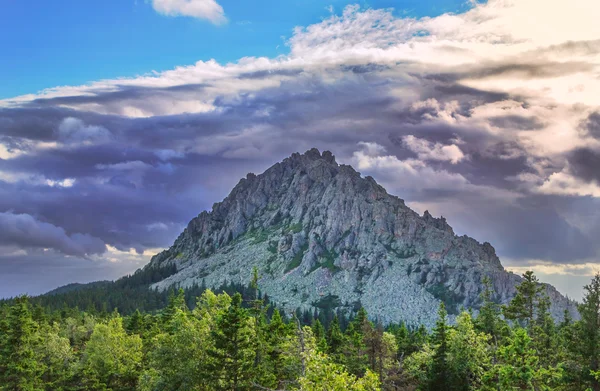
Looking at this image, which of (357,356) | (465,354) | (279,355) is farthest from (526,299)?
(279,355)

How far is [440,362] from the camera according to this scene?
72.9 meters

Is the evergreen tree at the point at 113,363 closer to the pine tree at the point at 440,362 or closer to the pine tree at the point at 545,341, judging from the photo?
the pine tree at the point at 440,362

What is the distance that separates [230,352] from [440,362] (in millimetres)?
30891

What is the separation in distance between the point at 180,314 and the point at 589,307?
164 feet

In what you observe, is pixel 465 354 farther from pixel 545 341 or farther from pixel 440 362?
pixel 545 341

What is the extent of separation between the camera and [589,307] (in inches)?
2297

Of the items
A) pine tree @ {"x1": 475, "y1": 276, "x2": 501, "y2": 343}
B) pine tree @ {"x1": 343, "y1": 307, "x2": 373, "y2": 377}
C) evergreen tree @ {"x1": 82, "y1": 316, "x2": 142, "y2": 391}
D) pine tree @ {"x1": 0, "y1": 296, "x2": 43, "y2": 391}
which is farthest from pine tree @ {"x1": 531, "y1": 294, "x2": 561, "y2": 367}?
pine tree @ {"x1": 0, "y1": 296, "x2": 43, "y2": 391}

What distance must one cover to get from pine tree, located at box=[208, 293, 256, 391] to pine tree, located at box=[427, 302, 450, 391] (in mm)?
27568

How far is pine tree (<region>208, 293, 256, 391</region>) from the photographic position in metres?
60.8

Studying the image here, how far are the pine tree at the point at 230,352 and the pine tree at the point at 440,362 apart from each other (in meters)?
27.6

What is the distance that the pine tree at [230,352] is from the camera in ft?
200

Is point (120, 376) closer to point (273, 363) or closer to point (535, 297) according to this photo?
point (273, 363)

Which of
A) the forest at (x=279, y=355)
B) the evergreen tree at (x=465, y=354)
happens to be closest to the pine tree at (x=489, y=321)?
the forest at (x=279, y=355)

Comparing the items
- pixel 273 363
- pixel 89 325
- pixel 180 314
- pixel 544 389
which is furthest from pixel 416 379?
pixel 89 325
